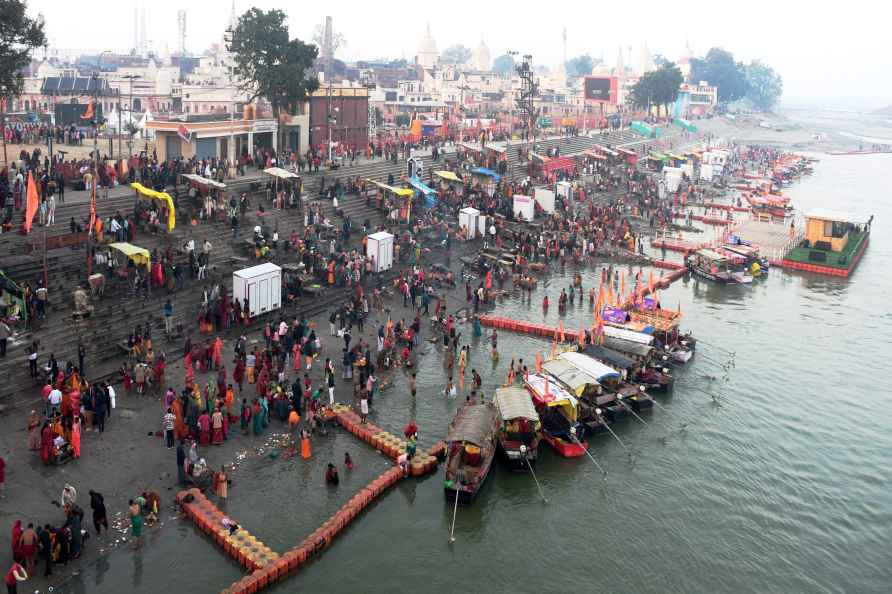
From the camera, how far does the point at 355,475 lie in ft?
62.8

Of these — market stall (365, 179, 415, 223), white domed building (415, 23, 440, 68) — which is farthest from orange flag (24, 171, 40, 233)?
white domed building (415, 23, 440, 68)

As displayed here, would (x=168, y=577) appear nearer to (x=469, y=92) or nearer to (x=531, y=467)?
(x=531, y=467)

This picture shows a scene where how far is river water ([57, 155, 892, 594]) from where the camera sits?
16172mm

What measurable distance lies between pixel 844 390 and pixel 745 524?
37.4 ft

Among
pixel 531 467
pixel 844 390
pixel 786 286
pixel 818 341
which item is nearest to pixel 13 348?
pixel 531 467

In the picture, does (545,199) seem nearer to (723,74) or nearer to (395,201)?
(395,201)

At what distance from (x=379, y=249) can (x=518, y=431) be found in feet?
48.5

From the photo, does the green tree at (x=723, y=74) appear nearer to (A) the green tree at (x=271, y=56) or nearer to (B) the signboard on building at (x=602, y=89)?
(B) the signboard on building at (x=602, y=89)

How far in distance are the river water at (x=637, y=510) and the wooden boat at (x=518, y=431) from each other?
20.7 inches

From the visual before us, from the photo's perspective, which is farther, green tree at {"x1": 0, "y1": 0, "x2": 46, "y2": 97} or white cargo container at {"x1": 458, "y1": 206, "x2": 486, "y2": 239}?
white cargo container at {"x1": 458, "y1": 206, "x2": 486, "y2": 239}

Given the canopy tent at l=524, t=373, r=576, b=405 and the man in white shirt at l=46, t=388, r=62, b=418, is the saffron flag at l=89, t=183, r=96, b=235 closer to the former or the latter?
the man in white shirt at l=46, t=388, r=62, b=418

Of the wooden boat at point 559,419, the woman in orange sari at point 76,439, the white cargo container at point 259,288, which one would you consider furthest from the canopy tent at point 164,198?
the wooden boat at point 559,419

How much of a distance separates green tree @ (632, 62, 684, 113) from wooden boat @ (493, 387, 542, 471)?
304 feet

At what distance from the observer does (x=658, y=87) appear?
344 feet
